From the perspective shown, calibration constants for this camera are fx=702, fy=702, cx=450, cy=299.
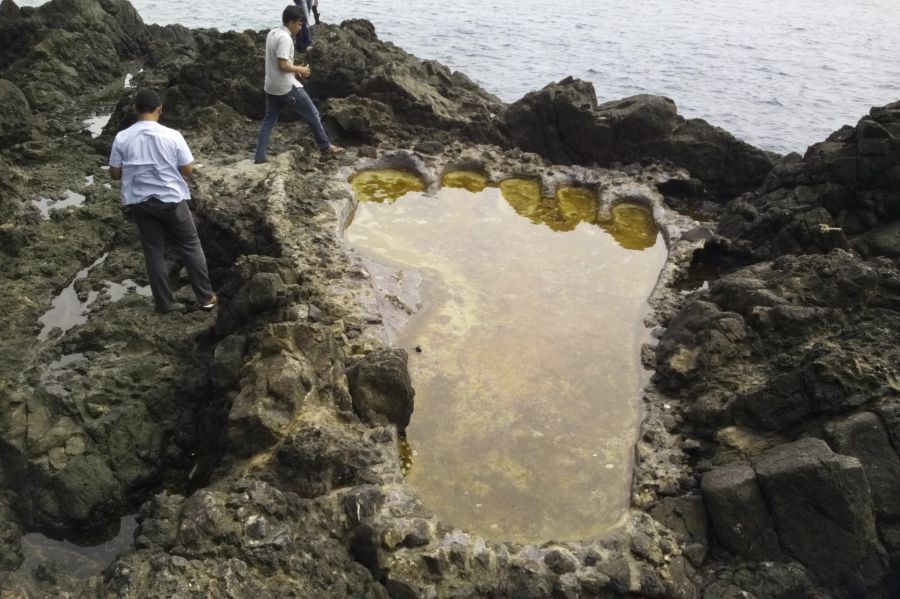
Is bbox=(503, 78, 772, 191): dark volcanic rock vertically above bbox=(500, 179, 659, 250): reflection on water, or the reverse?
bbox=(503, 78, 772, 191): dark volcanic rock

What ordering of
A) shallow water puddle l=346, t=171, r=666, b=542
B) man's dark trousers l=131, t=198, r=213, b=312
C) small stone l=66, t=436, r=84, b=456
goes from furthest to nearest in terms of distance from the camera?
1. man's dark trousers l=131, t=198, r=213, b=312
2. shallow water puddle l=346, t=171, r=666, b=542
3. small stone l=66, t=436, r=84, b=456

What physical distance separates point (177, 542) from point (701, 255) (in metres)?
8.01

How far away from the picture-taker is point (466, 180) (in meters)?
11.7

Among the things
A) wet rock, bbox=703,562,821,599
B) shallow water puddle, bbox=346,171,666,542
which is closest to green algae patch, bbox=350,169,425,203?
shallow water puddle, bbox=346,171,666,542

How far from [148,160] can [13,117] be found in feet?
22.7

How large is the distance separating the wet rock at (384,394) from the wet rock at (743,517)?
2.76 meters

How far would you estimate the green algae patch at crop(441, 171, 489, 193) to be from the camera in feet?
37.6

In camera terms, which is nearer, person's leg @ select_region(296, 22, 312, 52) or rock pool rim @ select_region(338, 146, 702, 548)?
rock pool rim @ select_region(338, 146, 702, 548)

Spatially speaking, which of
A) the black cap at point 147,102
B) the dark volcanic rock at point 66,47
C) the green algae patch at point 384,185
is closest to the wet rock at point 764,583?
the black cap at point 147,102

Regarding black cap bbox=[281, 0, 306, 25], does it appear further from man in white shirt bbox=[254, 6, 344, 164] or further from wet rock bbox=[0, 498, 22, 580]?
wet rock bbox=[0, 498, 22, 580]

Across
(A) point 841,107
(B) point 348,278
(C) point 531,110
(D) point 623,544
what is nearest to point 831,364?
(D) point 623,544

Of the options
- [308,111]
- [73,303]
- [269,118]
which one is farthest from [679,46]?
[73,303]

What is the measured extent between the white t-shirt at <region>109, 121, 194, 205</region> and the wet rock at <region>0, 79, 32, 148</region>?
6.35 metres

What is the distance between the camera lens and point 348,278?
8.52 meters
